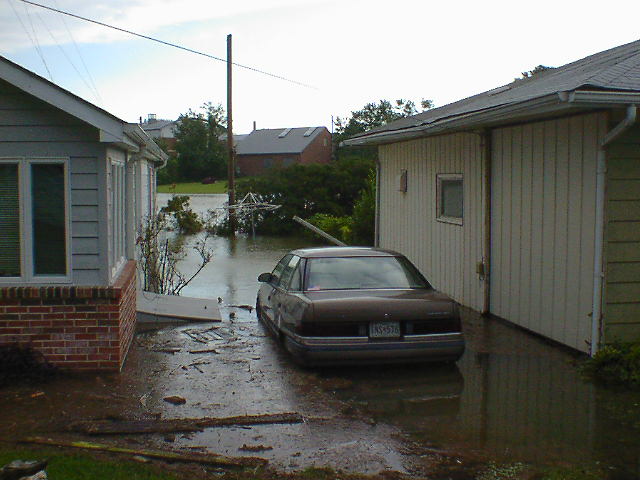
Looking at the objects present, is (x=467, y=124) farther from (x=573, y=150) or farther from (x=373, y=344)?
(x=373, y=344)

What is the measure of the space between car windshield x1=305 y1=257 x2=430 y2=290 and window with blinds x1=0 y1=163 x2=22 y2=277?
3.17 metres

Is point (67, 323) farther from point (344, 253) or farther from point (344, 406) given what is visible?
point (344, 253)

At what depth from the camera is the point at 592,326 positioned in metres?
8.34

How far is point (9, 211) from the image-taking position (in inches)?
315

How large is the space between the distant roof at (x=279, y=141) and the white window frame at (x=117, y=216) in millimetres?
58274

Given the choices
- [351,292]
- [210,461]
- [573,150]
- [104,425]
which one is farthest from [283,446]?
[573,150]

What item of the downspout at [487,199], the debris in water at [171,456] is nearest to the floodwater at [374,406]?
the debris in water at [171,456]

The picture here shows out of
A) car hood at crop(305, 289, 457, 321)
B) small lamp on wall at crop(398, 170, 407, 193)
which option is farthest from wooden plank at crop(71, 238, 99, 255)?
small lamp on wall at crop(398, 170, 407, 193)

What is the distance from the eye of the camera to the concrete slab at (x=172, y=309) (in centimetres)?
1129

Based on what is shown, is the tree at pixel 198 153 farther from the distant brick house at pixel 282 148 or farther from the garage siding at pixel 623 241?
the garage siding at pixel 623 241

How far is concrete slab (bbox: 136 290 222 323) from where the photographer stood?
11.3 metres

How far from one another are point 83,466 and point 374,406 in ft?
9.01

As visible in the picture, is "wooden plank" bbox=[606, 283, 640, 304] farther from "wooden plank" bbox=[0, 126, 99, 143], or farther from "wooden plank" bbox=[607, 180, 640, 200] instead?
"wooden plank" bbox=[0, 126, 99, 143]

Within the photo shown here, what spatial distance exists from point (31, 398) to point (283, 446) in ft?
8.96
